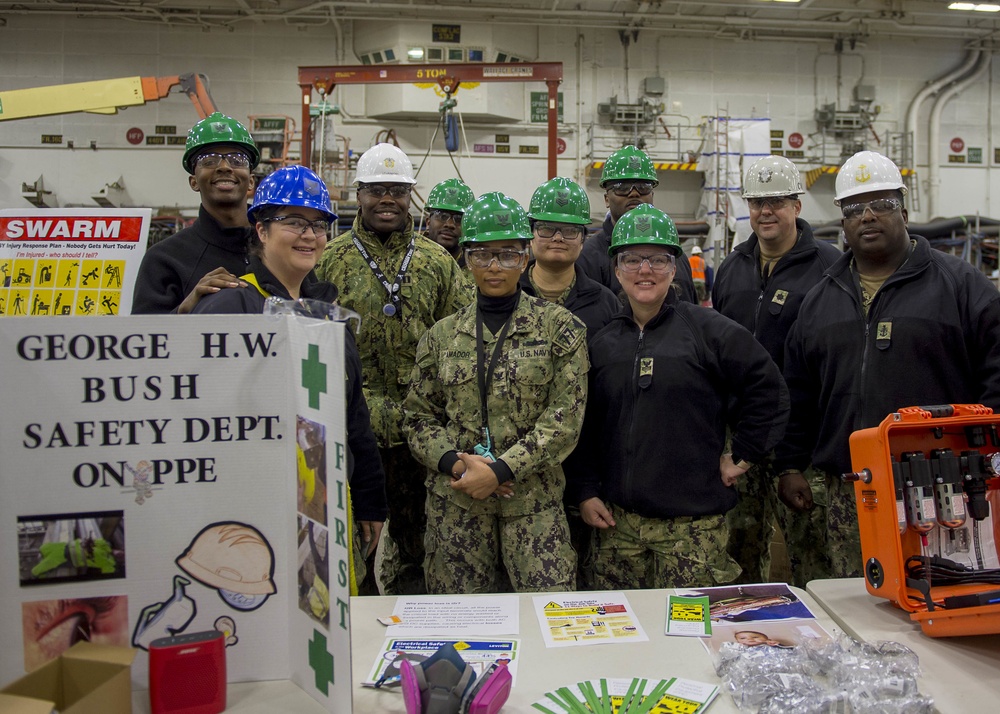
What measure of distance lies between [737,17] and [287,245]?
11.3 meters

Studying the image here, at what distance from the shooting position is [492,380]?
2.62 m

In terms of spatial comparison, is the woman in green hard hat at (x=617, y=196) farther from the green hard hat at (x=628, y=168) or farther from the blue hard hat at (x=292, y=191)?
the blue hard hat at (x=292, y=191)

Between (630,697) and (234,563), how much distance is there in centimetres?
76

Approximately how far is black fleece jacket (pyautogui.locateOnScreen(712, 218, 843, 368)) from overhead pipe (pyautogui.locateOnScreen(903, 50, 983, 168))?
34.1 feet

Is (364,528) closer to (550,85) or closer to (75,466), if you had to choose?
(75,466)

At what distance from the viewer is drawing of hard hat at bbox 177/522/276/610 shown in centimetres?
136

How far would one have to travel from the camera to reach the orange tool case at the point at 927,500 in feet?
5.57

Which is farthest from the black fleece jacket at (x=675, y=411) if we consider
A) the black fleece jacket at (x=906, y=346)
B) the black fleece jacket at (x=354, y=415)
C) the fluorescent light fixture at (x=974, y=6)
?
the fluorescent light fixture at (x=974, y=6)

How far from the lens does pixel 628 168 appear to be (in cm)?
379

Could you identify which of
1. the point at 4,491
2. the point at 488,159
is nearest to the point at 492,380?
the point at 4,491

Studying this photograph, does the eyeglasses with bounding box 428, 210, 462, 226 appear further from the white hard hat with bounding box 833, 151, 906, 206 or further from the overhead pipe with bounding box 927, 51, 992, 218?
the overhead pipe with bounding box 927, 51, 992, 218

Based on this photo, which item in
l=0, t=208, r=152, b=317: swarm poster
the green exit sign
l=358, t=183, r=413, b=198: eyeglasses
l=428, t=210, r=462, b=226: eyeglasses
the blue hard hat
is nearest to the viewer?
the blue hard hat

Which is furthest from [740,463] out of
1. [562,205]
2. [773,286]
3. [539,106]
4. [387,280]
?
[539,106]

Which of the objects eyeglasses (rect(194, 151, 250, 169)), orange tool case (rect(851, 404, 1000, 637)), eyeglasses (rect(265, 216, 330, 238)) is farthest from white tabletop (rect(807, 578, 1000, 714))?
eyeglasses (rect(194, 151, 250, 169))
